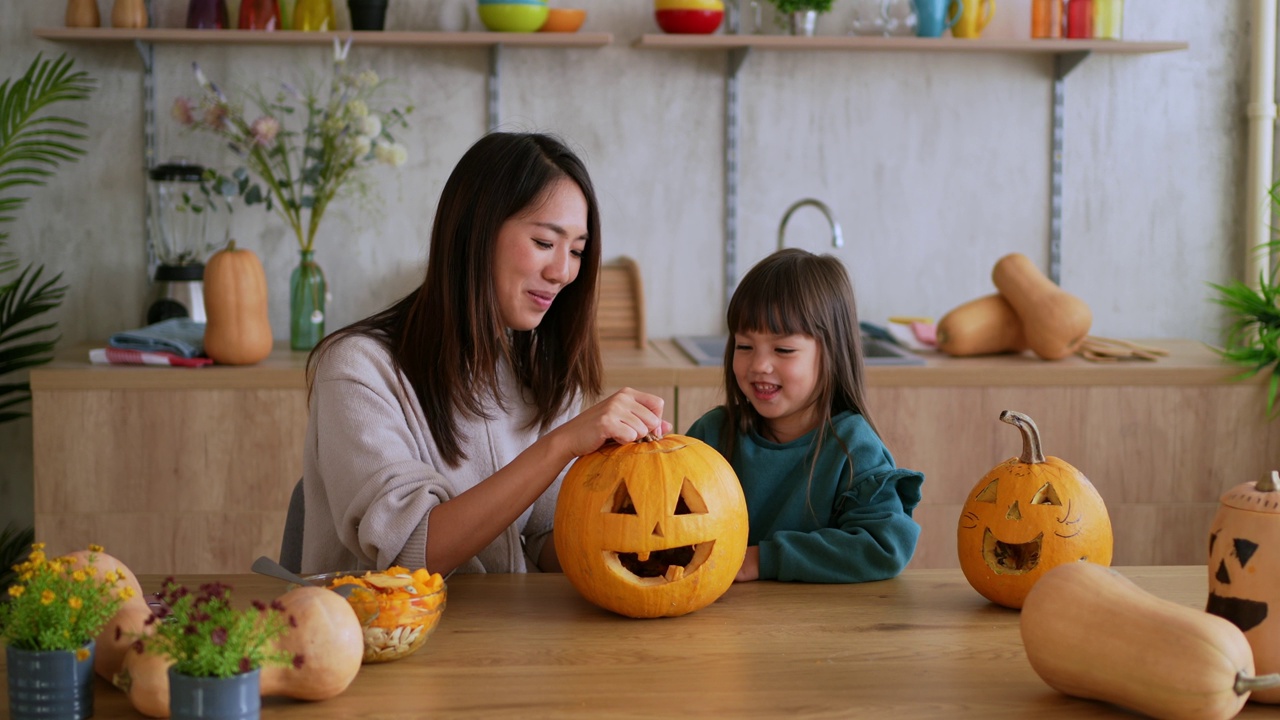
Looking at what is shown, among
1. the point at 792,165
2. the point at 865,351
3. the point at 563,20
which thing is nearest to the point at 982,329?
the point at 865,351

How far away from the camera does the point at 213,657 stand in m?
0.96

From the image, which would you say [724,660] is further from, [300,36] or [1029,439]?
[300,36]

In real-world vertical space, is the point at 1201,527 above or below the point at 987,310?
below

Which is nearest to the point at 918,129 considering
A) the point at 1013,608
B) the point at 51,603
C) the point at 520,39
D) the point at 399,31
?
the point at 520,39

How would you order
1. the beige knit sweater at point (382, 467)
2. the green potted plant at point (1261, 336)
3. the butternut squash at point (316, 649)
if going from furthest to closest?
the green potted plant at point (1261, 336)
the beige knit sweater at point (382, 467)
the butternut squash at point (316, 649)

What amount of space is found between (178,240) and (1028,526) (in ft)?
8.83

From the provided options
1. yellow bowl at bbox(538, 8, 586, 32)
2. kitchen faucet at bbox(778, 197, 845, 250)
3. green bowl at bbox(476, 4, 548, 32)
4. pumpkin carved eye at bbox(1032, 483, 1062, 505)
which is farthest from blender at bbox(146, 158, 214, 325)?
pumpkin carved eye at bbox(1032, 483, 1062, 505)

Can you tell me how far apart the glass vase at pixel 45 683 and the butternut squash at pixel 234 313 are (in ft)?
6.40

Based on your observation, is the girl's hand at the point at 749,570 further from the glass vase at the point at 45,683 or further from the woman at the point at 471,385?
the glass vase at the point at 45,683

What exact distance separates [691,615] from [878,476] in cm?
41

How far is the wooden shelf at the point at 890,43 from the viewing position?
3.29 meters

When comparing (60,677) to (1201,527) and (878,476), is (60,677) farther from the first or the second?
(1201,527)

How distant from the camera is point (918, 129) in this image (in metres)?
3.63

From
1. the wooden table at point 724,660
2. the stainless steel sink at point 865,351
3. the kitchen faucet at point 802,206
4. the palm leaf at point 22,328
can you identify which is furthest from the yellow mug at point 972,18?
the palm leaf at point 22,328
